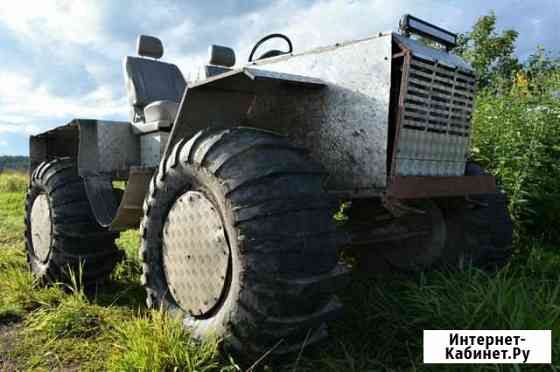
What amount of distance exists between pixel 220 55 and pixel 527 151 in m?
2.83

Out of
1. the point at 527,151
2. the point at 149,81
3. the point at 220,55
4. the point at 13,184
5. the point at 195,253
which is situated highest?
the point at 220,55

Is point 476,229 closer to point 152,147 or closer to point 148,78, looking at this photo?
point 152,147

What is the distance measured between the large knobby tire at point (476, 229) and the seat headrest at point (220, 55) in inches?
84.7

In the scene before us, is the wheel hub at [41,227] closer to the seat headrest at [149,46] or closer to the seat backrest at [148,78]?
the seat backrest at [148,78]

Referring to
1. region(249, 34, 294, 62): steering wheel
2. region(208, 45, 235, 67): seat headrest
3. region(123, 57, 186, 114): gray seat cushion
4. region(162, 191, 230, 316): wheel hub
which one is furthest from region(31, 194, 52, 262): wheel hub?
region(249, 34, 294, 62): steering wheel

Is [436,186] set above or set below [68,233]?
above

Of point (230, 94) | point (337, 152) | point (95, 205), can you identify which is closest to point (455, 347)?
point (337, 152)

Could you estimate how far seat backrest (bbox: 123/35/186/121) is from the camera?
416 centimetres

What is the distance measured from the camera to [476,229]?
2797 millimetres

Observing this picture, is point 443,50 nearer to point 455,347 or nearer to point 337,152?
point 337,152

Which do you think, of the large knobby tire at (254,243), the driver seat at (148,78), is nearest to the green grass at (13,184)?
the driver seat at (148,78)

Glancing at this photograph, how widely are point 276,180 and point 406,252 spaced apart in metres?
1.62

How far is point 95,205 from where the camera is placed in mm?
2984

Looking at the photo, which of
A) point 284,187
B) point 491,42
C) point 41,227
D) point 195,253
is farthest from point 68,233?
point 491,42
